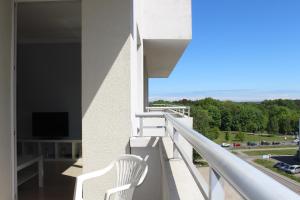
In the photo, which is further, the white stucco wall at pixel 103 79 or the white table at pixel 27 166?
the white table at pixel 27 166

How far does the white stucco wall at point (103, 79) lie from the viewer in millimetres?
3678

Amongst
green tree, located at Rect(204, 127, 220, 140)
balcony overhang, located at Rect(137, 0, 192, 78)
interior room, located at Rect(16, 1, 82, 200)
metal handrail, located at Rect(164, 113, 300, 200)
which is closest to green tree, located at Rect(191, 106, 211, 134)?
green tree, located at Rect(204, 127, 220, 140)

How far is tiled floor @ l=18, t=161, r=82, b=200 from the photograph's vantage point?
454 centimetres

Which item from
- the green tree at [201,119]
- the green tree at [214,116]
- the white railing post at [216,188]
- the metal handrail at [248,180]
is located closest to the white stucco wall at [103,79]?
the white railing post at [216,188]

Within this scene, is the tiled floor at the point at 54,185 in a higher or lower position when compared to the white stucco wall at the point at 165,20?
lower

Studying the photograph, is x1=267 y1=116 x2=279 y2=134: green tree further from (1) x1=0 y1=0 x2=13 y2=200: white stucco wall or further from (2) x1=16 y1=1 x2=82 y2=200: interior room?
(1) x1=0 y1=0 x2=13 y2=200: white stucco wall

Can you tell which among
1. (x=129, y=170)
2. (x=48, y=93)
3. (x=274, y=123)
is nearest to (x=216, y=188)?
(x=129, y=170)

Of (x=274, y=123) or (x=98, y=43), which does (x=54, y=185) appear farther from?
(x=274, y=123)

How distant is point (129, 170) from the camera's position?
9.52 ft

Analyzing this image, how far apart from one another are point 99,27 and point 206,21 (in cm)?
3388

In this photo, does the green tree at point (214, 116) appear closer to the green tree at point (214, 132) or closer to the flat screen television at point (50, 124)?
the green tree at point (214, 132)

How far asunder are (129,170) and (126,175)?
6 cm

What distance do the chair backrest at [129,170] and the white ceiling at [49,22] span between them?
2374 mm

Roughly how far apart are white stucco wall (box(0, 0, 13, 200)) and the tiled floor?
109cm
